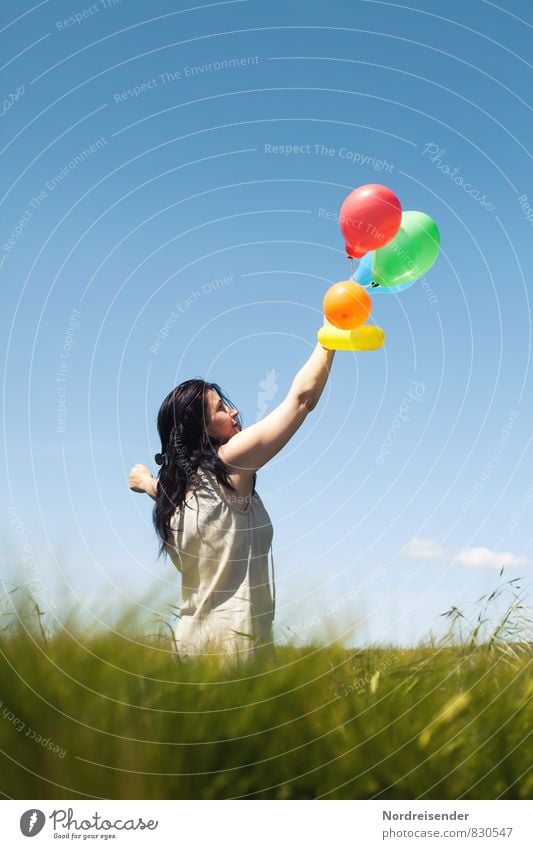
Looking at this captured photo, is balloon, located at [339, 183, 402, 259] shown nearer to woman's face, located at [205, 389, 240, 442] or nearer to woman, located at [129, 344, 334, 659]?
woman, located at [129, 344, 334, 659]

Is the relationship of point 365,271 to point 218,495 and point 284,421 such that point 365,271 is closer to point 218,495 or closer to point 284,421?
point 284,421

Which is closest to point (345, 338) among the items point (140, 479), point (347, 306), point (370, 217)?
point (347, 306)

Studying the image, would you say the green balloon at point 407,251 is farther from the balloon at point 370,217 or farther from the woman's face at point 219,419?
the woman's face at point 219,419

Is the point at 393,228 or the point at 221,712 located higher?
the point at 393,228

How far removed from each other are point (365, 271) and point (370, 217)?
1.95 ft

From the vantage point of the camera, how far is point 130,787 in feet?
7.91

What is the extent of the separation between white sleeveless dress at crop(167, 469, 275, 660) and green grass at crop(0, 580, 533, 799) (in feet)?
8.04

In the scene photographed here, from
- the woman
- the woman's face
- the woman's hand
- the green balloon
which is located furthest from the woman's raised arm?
the green balloon

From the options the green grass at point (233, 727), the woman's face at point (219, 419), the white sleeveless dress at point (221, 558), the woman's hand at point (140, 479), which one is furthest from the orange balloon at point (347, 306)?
the green grass at point (233, 727)

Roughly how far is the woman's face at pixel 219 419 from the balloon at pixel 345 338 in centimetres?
114

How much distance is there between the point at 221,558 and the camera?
18.4 ft
